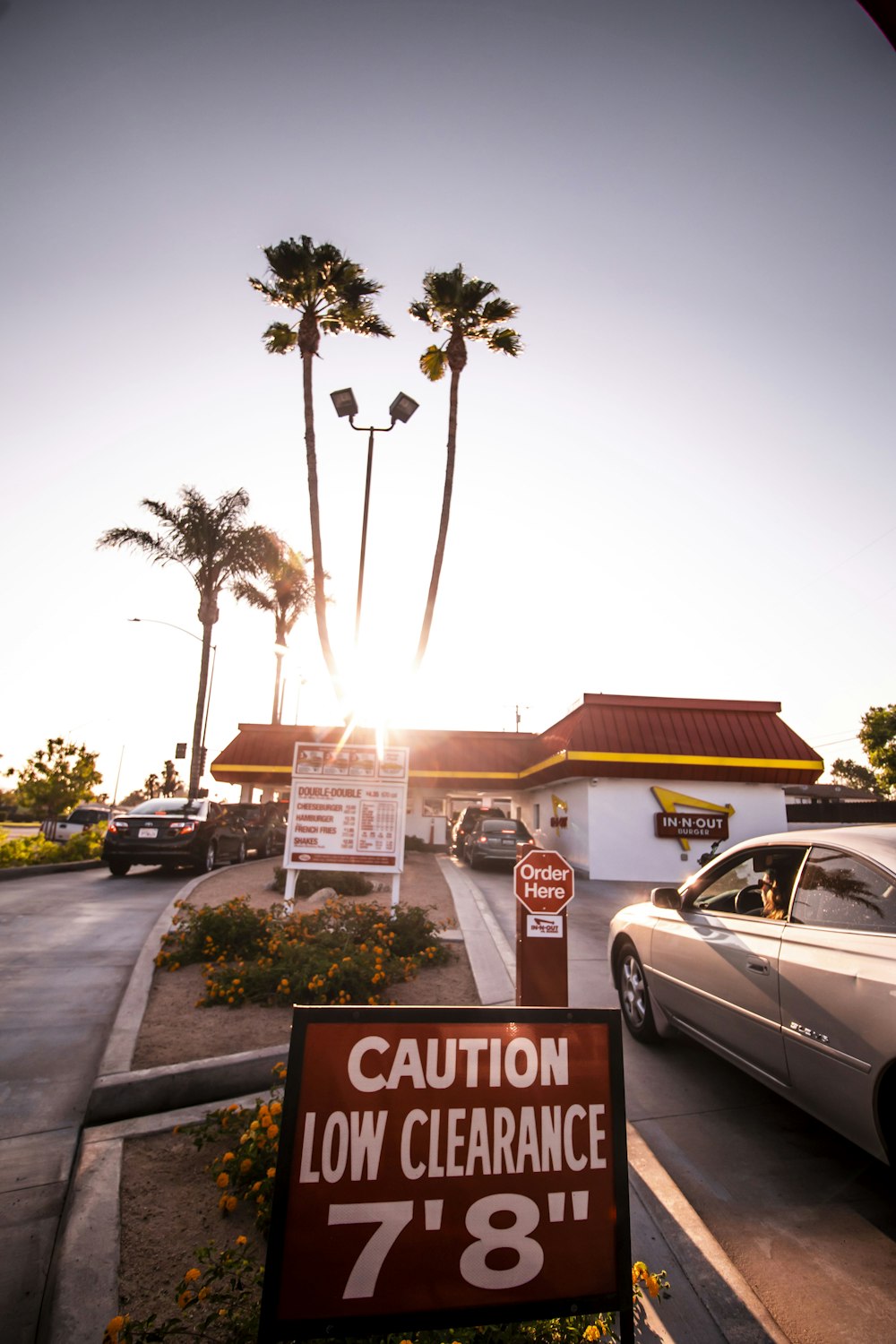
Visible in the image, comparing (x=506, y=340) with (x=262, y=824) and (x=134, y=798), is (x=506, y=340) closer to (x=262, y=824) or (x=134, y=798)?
(x=262, y=824)

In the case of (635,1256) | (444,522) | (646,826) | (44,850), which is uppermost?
(444,522)

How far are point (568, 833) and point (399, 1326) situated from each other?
19.6 m

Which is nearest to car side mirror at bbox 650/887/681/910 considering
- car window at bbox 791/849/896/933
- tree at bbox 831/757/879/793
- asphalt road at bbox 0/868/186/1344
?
car window at bbox 791/849/896/933

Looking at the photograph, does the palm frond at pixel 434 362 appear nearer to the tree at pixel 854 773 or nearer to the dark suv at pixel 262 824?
the dark suv at pixel 262 824

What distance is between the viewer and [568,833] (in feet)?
68.4

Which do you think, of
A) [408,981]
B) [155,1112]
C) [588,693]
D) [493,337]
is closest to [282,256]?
[493,337]

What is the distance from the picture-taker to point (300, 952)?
6.25 meters

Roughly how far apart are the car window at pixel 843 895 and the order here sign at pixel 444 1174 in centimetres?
173

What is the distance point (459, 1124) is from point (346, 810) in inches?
289

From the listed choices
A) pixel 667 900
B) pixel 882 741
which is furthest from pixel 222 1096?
pixel 882 741

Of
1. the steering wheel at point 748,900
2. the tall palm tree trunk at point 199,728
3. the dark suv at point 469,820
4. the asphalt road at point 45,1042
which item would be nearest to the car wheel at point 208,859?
the asphalt road at point 45,1042

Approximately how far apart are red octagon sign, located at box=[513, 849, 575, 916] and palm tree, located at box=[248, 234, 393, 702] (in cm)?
1092

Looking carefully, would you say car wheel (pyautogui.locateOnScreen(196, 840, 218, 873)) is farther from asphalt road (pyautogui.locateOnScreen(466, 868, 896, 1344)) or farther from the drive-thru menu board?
asphalt road (pyautogui.locateOnScreen(466, 868, 896, 1344))

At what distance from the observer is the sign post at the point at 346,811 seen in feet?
30.2
